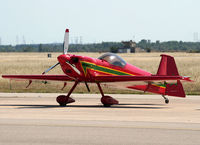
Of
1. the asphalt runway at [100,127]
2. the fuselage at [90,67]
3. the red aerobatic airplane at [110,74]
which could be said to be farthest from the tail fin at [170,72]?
the asphalt runway at [100,127]

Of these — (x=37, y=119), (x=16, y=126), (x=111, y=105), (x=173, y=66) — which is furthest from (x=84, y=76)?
(x=16, y=126)

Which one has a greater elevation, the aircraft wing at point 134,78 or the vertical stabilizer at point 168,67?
the vertical stabilizer at point 168,67

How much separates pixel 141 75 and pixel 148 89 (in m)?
0.73

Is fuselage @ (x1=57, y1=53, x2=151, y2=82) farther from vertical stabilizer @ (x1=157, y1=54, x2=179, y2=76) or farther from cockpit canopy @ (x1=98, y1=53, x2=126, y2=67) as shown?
vertical stabilizer @ (x1=157, y1=54, x2=179, y2=76)

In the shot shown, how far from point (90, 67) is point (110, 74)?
1039 millimetres

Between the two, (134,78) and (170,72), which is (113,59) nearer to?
(134,78)

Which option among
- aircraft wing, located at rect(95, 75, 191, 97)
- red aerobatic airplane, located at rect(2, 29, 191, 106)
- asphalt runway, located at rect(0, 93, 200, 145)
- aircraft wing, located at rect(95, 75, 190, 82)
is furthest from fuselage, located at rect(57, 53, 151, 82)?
asphalt runway, located at rect(0, 93, 200, 145)

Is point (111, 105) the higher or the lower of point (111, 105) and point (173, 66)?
the lower

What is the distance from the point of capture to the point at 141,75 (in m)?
20.7

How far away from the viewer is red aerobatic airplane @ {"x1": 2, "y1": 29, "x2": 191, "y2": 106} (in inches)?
761

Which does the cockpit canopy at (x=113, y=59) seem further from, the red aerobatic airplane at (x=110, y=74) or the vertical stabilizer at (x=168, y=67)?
the vertical stabilizer at (x=168, y=67)

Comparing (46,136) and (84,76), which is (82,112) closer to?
(84,76)

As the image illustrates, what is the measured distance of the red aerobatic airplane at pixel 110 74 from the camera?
19.3 metres

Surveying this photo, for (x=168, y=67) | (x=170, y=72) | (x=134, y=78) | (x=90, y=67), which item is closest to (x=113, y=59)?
(x=90, y=67)
